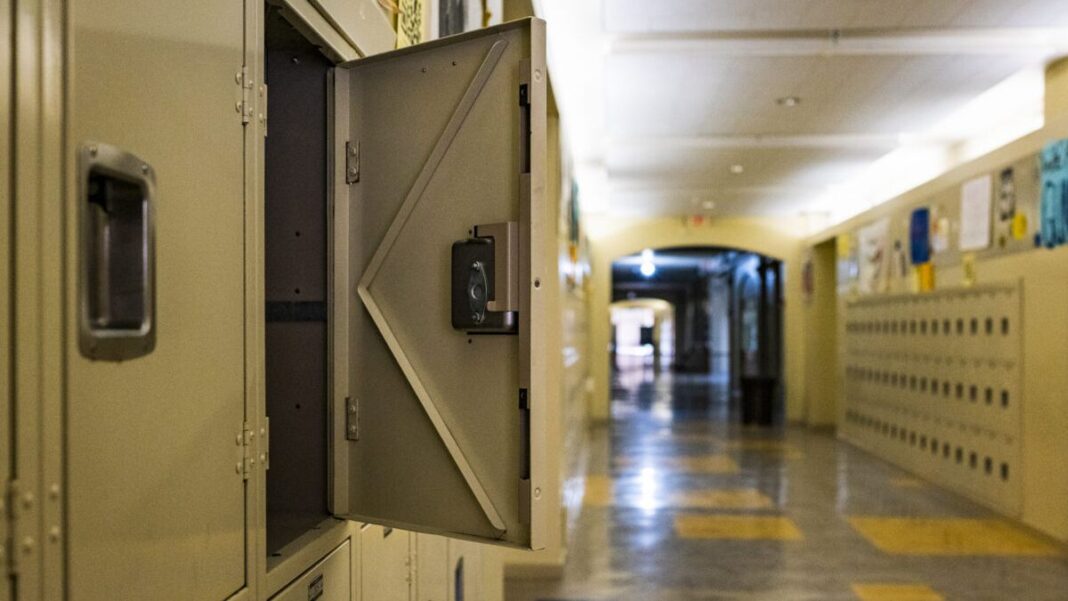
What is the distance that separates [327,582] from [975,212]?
265 inches

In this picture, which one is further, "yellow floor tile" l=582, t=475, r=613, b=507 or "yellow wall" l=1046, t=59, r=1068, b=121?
"yellow floor tile" l=582, t=475, r=613, b=507

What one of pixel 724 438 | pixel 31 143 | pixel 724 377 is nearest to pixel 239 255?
pixel 31 143

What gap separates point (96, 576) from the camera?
1.21m

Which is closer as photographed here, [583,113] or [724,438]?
[583,113]

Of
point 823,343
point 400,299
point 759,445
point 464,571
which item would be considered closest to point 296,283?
point 400,299

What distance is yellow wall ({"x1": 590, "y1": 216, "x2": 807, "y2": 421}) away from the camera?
13750 mm

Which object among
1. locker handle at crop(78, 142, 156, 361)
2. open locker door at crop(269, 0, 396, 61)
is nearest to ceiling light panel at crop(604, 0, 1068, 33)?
open locker door at crop(269, 0, 396, 61)

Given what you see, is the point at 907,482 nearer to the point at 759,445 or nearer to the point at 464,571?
the point at 759,445

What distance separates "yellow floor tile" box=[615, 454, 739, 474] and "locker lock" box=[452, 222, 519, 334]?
24.0 ft

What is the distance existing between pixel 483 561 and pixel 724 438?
812 cm

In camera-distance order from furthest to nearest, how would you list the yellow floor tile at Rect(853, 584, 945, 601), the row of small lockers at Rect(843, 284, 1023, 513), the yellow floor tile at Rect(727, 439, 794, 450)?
the yellow floor tile at Rect(727, 439, 794, 450) < the row of small lockers at Rect(843, 284, 1023, 513) < the yellow floor tile at Rect(853, 584, 945, 601)

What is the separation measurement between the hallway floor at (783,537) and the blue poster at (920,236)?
2258mm

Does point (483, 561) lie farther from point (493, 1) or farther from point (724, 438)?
point (724, 438)

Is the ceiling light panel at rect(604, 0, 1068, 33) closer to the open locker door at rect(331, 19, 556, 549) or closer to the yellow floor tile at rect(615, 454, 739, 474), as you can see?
the open locker door at rect(331, 19, 556, 549)
